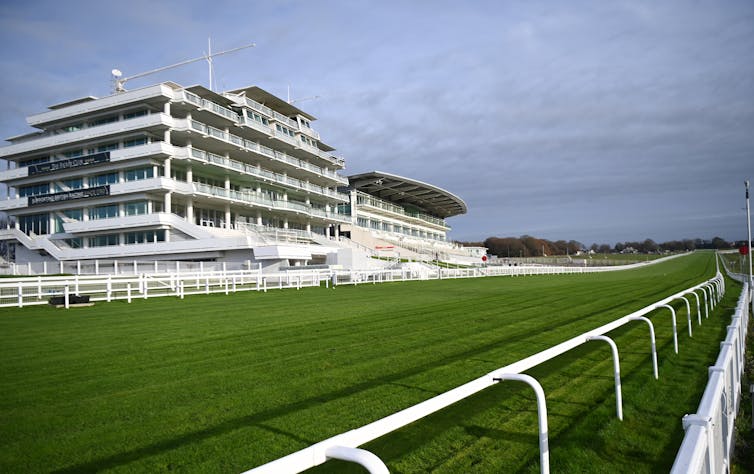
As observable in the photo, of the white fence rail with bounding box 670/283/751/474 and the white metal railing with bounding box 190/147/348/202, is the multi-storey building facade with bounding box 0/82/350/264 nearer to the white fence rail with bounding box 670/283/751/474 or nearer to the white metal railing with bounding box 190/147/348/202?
the white metal railing with bounding box 190/147/348/202

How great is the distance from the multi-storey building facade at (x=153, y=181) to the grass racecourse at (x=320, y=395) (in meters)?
33.3

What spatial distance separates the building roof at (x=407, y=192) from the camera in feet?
291

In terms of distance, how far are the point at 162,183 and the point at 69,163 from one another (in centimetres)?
1283

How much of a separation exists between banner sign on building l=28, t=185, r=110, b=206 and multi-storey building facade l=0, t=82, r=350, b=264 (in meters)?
0.10

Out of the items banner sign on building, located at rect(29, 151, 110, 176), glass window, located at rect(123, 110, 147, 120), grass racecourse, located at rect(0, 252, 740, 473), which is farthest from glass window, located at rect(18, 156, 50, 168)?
grass racecourse, located at rect(0, 252, 740, 473)

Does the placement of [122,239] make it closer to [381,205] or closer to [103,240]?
[103,240]

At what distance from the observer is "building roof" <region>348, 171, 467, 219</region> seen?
88.7 meters

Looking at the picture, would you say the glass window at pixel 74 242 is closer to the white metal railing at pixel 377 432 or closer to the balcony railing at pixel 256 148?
the balcony railing at pixel 256 148

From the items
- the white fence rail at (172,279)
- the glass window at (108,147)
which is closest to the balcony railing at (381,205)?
the white fence rail at (172,279)

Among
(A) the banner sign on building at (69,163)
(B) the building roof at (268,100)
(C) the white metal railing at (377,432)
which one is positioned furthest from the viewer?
(B) the building roof at (268,100)

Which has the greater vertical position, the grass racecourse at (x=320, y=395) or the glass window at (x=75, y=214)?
the glass window at (x=75, y=214)

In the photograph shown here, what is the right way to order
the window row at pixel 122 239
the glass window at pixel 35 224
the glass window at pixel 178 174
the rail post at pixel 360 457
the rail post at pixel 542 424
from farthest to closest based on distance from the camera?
1. the glass window at pixel 35 224
2. the glass window at pixel 178 174
3. the window row at pixel 122 239
4. the rail post at pixel 542 424
5. the rail post at pixel 360 457

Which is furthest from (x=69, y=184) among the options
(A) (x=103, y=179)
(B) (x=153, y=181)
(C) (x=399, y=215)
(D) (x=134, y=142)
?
(C) (x=399, y=215)

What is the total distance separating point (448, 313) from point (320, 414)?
1049cm
